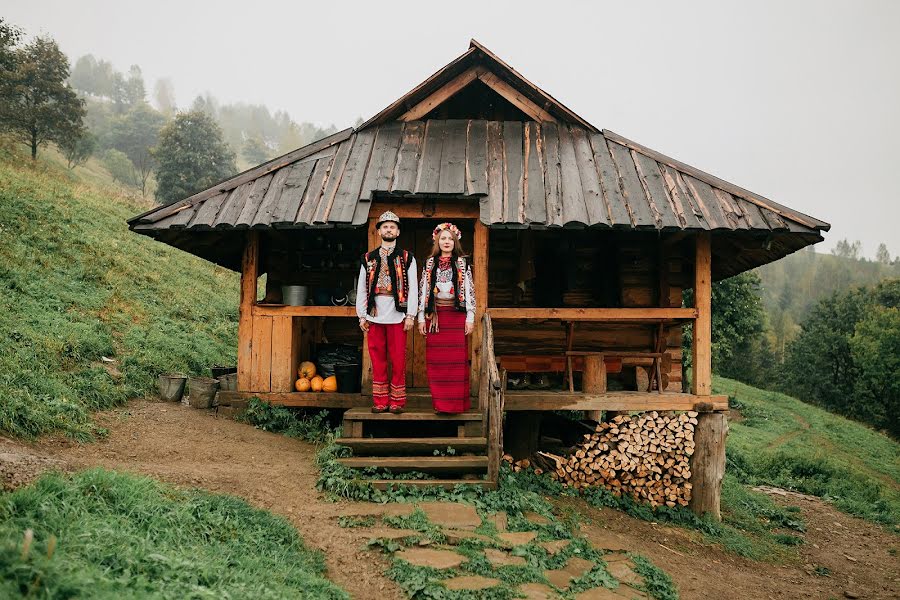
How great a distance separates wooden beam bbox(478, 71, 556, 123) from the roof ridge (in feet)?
3.28

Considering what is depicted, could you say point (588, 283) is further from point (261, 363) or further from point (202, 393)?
point (202, 393)

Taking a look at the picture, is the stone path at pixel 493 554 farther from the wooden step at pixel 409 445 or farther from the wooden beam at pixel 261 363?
the wooden beam at pixel 261 363

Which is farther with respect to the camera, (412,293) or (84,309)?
(84,309)

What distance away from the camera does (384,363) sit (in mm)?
7137

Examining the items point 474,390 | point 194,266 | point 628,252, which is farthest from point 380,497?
point 194,266

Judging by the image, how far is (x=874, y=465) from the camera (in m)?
18.2

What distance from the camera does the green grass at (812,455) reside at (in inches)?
489

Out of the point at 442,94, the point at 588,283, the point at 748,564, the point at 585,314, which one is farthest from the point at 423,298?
the point at 748,564

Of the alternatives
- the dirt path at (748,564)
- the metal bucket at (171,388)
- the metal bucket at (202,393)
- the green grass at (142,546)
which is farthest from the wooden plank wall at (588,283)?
the green grass at (142,546)

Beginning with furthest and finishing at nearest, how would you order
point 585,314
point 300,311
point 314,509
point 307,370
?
point 307,370 → point 300,311 → point 585,314 → point 314,509

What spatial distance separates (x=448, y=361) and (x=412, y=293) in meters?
0.93

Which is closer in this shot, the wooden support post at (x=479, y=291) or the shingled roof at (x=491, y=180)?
the shingled roof at (x=491, y=180)

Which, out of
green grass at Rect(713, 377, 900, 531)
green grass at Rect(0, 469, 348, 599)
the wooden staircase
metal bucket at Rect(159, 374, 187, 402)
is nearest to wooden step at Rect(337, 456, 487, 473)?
the wooden staircase

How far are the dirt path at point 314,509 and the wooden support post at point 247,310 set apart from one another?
700mm
